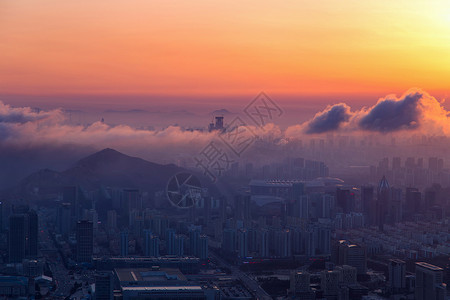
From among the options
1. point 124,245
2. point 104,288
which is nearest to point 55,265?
point 124,245

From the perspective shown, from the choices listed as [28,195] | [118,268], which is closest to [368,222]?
[118,268]

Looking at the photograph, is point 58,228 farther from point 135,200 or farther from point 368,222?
point 368,222

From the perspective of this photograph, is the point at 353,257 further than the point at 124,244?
No

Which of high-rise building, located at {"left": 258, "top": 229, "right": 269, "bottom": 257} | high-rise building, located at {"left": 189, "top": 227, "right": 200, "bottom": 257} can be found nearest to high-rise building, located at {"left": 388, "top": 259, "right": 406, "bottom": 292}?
high-rise building, located at {"left": 258, "top": 229, "right": 269, "bottom": 257}

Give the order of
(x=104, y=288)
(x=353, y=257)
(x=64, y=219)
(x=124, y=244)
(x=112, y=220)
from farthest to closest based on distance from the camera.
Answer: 1. (x=112, y=220)
2. (x=64, y=219)
3. (x=124, y=244)
4. (x=353, y=257)
5. (x=104, y=288)

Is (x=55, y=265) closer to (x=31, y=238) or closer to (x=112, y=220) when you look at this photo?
(x=31, y=238)

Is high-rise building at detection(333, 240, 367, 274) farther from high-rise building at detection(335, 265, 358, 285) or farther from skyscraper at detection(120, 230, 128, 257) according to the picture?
skyscraper at detection(120, 230, 128, 257)
